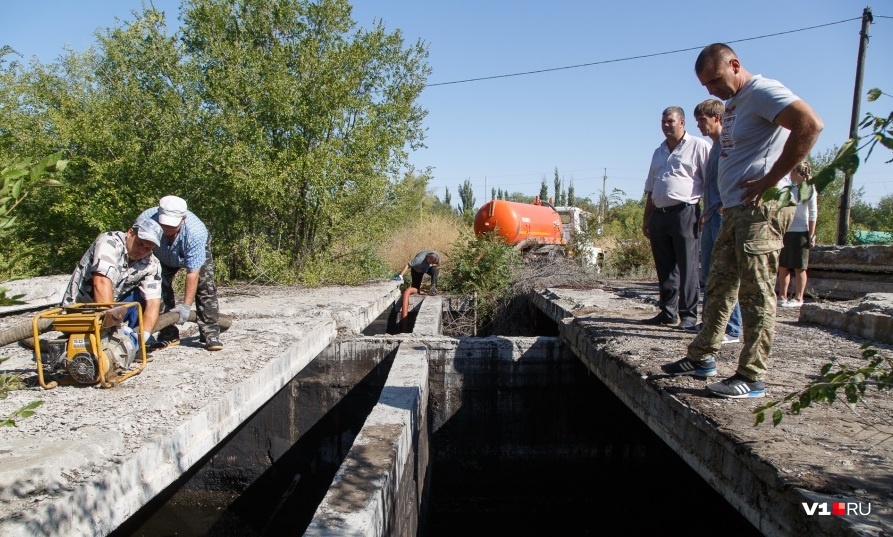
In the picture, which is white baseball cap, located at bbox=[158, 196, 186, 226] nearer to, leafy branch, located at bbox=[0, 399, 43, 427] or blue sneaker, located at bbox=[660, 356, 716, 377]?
leafy branch, located at bbox=[0, 399, 43, 427]

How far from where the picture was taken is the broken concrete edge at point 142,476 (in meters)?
2.23

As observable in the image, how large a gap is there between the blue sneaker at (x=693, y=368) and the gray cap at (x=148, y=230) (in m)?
3.65

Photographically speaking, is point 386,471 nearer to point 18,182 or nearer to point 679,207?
point 18,182

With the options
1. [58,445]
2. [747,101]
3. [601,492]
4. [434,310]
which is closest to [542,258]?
[434,310]

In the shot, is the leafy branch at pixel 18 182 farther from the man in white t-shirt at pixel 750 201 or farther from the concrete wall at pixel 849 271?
the concrete wall at pixel 849 271

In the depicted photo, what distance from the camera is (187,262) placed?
4594 millimetres

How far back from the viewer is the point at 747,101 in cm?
297

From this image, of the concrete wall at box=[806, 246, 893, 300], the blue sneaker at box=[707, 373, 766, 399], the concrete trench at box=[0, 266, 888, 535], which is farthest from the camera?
the concrete wall at box=[806, 246, 893, 300]

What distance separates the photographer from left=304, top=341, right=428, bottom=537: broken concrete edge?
9.54ft

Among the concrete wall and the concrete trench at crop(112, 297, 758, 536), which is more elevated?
the concrete wall

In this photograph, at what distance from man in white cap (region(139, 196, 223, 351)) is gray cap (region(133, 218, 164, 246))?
0.09 metres

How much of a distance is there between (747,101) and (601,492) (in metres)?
4.91

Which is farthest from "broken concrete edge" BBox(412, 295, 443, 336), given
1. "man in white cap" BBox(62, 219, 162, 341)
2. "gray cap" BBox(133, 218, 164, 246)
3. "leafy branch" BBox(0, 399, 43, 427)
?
"leafy branch" BBox(0, 399, 43, 427)

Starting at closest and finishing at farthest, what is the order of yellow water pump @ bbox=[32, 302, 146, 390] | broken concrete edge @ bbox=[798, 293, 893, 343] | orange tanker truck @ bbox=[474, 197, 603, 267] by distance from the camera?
yellow water pump @ bbox=[32, 302, 146, 390] < broken concrete edge @ bbox=[798, 293, 893, 343] < orange tanker truck @ bbox=[474, 197, 603, 267]
